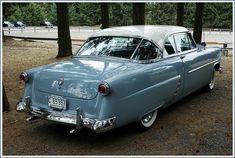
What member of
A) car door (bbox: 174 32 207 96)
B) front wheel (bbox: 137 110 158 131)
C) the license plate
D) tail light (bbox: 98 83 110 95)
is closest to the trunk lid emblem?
the license plate

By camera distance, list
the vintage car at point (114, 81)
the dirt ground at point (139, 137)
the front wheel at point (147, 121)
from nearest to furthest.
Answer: the vintage car at point (114, 81)
the dirt ground at point (139, 137)
the front wheel at point (147, 121)

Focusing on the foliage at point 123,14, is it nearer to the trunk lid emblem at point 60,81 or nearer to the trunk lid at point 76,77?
the trunk lid at point 76,77

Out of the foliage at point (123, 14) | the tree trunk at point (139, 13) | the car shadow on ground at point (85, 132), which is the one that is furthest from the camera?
the foliage at point (123, 14)

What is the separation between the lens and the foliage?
5750 centimetres

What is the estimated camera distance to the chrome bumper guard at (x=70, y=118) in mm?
4406

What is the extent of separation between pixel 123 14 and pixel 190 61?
6096cm

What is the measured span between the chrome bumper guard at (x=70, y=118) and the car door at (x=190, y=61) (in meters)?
2.42

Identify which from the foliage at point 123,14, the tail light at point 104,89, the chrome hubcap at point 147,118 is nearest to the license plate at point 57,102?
the tail light at point 104,89

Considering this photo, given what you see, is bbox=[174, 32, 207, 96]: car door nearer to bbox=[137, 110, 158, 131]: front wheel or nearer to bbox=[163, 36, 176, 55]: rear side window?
bbox=[163, 36, 176, 55]: rear side window

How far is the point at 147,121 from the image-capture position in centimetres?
539

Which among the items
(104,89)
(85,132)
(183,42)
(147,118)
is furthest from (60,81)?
(183,42)

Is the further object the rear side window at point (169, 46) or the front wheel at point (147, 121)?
the rear side window at point (169, 46)

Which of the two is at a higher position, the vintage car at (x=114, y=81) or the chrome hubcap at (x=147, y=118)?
the vintage car at (x=114, y=81)

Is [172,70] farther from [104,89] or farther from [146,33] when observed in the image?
[104,89]
